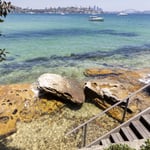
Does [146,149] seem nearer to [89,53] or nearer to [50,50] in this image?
[89,53]

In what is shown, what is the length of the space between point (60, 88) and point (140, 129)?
563cm

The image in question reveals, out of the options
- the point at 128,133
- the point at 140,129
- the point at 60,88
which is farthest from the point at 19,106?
the point at 140,129

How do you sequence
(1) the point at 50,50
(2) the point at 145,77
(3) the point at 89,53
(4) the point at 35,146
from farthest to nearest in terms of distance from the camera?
(1) the point at 50,50 → (3) the point at 89,53 → (2) the point at 145,77 → (4) the point at 35,146

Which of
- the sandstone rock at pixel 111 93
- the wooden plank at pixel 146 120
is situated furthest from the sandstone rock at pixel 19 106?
the wooden plank at pixel 146 120

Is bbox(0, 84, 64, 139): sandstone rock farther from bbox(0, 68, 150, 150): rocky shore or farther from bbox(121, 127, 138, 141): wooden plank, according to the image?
bbox(121, 127, 138, 141): wooden plank

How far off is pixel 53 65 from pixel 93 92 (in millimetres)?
10757

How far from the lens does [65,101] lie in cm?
1255

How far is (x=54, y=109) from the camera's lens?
12.0 metres

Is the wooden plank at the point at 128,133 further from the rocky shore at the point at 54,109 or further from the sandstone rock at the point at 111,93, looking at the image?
the sandstone rock at the point at 111,93

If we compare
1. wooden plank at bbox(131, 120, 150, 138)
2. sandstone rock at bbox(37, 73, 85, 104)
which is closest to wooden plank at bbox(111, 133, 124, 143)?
wooden plank at bbox(131, 120, 150, 138)

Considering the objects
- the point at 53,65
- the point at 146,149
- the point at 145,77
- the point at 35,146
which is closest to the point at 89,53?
the point at 53,65

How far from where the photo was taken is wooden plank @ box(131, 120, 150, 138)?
294 inches

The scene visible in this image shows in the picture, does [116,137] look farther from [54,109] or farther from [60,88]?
[60,88]

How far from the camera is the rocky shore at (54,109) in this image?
9953 mm
